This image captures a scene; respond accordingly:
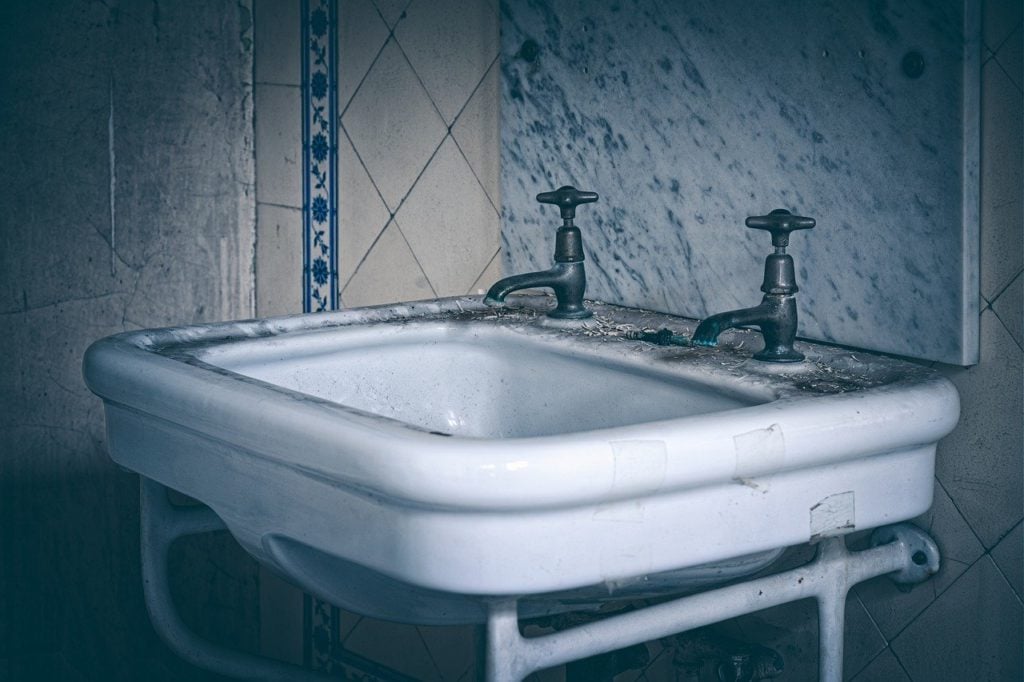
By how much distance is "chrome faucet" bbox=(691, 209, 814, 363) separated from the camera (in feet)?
3.28

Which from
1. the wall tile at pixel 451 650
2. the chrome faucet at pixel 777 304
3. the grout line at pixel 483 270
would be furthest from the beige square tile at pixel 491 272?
the chrome faucet at pixel 777 304

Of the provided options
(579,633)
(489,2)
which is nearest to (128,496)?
(489,2)

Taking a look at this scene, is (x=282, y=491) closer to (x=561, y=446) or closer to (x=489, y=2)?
(x=561, y=446)

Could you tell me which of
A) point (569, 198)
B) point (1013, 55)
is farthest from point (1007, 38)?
point (569, 198)

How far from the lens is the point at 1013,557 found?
989mm

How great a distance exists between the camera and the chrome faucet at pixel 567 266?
4.01 feet

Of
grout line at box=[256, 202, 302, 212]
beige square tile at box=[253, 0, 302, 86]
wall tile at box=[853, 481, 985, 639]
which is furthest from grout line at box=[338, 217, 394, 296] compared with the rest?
wall tile at box=[853, 481, 985, 639]

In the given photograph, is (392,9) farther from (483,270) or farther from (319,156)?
(483,270)

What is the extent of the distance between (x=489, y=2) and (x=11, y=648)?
1072 mm

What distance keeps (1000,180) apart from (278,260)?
942 millimetres

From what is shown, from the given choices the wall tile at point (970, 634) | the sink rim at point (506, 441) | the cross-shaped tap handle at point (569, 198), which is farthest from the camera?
the cross-shaped tap handle at point (569, 198)

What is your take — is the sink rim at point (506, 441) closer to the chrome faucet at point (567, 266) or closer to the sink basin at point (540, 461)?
the sink basin at point (540, 461)

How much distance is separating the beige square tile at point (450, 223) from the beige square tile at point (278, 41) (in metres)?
0.21

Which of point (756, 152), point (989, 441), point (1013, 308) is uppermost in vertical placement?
point (756, 152)
